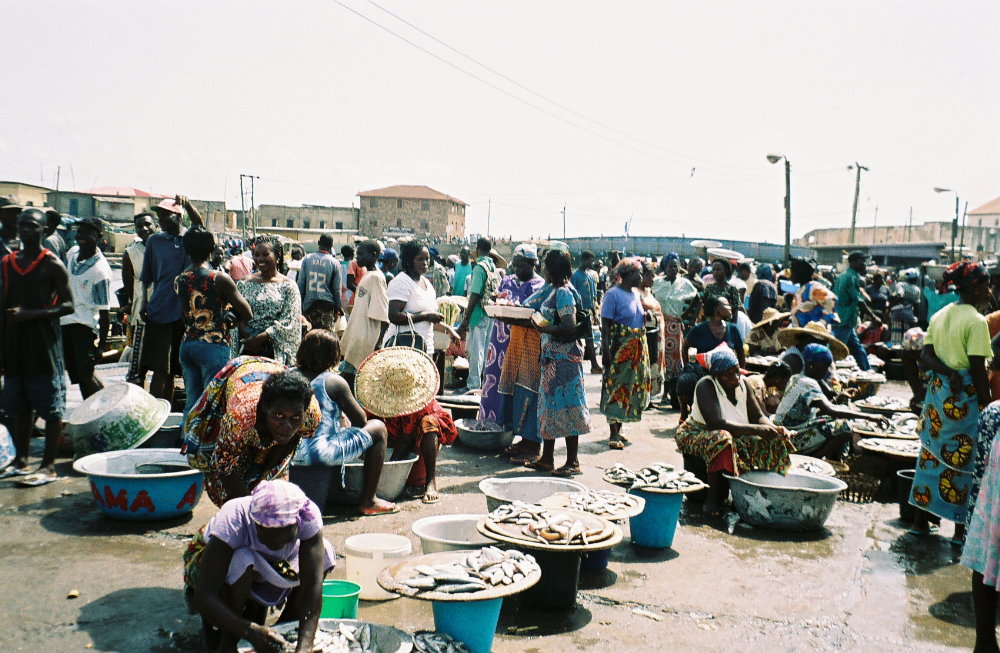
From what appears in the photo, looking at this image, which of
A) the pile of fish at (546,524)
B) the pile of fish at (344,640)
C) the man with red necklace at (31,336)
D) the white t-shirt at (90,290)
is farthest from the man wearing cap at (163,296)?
the pile of fish at (344,640)

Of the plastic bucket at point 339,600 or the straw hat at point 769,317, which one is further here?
the straw hat at point 769,317

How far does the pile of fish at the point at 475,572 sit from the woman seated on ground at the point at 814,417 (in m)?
4.38

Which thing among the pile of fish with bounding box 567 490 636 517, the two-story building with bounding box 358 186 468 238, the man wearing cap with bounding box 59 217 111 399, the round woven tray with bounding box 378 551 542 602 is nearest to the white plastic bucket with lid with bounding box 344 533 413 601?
the round woven tray with bounding box 378 551 542 602

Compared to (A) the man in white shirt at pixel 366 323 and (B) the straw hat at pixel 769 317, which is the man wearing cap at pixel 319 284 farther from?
(B) the straw hat at pixel 769 317

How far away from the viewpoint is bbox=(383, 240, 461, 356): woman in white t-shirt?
8031 mm

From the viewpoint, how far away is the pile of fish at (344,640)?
3453 mm

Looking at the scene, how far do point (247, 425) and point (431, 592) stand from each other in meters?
1.23

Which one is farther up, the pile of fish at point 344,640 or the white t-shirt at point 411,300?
the white t-shirt at point 411,300

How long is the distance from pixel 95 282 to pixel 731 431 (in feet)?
18.5

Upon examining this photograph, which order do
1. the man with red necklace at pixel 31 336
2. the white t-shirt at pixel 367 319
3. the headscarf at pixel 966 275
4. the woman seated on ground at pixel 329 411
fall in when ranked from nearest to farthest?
the woman seated on ground at pixel 329 411, the headscarf at pixel 966 275, the man with red necklace at pixel 31 336, the white t-shirt at pixel 367 319

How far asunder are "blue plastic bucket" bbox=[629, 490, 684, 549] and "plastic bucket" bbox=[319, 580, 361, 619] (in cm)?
229

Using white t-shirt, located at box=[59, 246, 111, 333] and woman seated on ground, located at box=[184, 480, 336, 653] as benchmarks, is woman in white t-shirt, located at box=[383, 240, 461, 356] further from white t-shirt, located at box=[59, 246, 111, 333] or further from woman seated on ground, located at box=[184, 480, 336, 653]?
woman seated on ground, located at box=[184, 480, 336, 653]

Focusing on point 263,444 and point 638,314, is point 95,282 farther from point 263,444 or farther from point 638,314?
point 638,314

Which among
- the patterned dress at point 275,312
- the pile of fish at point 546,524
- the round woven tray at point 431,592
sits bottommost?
the round woven tray at point 431,592
